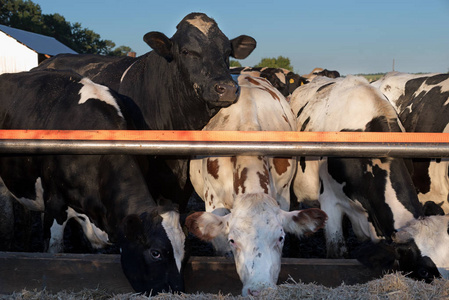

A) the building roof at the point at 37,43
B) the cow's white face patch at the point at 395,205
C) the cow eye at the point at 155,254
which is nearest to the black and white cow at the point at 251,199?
the cow eye at the point at 155,254

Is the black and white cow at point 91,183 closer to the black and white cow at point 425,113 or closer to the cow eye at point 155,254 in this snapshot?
the cow eye at point 155,254

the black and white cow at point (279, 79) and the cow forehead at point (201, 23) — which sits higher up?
the cow forehead at point (201, 23)

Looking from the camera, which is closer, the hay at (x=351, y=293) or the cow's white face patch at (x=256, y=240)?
the hay at (x=351, y=293)

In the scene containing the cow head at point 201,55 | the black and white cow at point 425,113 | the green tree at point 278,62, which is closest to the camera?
the cow head at point 201,55

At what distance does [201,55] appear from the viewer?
4.86 metres

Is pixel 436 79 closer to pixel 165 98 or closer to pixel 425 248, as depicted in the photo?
pixel 165 98

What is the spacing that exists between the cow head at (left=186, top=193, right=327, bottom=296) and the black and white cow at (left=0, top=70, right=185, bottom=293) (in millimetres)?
266

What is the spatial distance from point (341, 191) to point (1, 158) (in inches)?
127

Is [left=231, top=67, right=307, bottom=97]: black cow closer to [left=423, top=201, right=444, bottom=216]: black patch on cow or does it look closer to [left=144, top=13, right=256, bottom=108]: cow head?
[left=144, top=13, right=256, bottom=108]: cow head

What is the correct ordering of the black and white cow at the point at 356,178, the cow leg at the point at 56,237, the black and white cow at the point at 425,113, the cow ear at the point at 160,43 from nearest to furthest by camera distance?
the black and white cow at the point at 356,178, the cow leg at the point at 56,237, the cow ear at the point at 160,43, the black and white cow at the point at 425,113

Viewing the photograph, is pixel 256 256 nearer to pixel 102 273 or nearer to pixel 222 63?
pixel 102 273

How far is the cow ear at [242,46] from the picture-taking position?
540cm

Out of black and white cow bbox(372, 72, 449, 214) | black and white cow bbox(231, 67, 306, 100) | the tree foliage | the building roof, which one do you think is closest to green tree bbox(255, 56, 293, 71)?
the tree foliage

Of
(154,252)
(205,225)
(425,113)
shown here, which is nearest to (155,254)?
(154,252)
